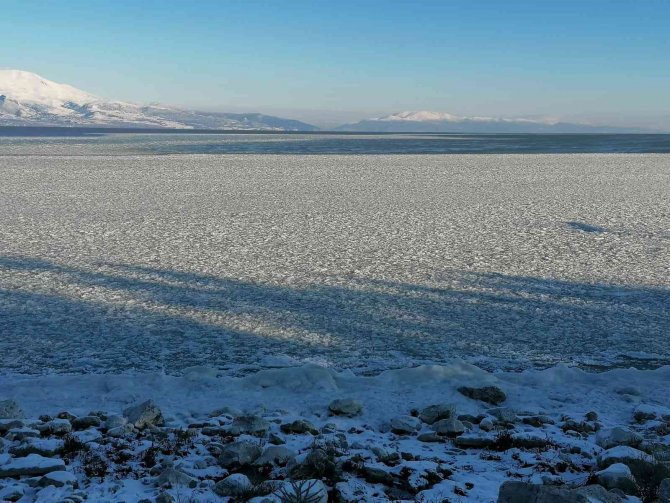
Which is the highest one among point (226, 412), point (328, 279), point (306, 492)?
point (306, 492)

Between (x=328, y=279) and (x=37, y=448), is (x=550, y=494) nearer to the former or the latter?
(x=37, y=448)

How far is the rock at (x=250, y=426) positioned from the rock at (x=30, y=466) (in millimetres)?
1059

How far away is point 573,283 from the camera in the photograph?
8.55m

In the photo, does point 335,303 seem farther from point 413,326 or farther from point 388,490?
point 388,490

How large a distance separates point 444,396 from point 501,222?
347 inches

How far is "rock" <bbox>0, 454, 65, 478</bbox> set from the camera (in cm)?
368

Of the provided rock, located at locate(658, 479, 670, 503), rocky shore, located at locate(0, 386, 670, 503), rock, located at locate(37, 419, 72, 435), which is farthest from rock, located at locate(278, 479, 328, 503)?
rock, located at locate(658, 479, 670, 503)

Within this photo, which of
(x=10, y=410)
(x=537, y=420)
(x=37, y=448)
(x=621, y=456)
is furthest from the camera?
(x=537, y=420)

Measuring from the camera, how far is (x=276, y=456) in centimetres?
391

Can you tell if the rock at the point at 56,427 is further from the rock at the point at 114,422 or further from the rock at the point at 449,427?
the rock at the point at 449,427

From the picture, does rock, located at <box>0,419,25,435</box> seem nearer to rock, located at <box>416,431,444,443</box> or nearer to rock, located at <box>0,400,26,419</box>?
rock, located at <box>0,400,26,419</box>

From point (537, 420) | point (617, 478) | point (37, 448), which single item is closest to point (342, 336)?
point (537, 420)

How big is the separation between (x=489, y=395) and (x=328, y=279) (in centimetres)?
402

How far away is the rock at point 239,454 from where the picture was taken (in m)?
3.86
